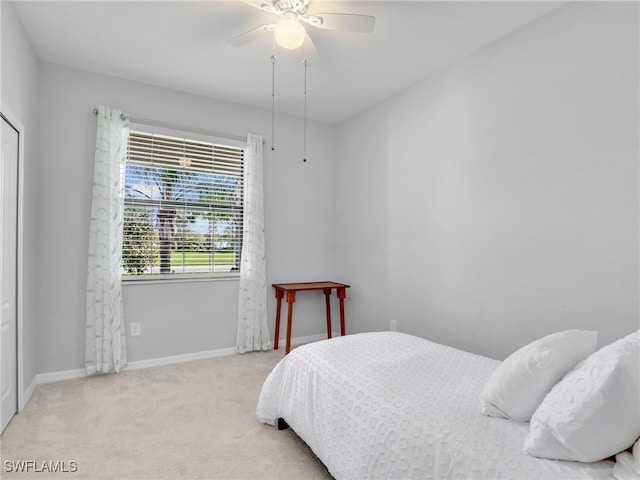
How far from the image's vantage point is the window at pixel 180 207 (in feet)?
11.0

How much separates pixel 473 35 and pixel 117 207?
3173 mm

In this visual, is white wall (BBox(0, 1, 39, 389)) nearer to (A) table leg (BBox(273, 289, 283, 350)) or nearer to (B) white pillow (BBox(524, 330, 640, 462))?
(A) table leg (BBox(273, 289, 283, 350))

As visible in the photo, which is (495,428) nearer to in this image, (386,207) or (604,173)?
(604,173)

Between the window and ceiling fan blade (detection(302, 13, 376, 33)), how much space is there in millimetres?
1930

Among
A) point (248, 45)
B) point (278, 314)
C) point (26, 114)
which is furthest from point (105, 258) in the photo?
point (248, 45)

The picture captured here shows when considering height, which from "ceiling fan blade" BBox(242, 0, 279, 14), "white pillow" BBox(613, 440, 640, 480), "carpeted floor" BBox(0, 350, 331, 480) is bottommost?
"carpeted floor" BBox(0, 350, 331, 480)

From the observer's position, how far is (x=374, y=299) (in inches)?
151

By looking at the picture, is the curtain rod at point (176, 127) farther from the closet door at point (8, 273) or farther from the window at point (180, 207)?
the closet door at point (8, 273)

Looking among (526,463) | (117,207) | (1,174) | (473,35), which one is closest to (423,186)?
(473,35)

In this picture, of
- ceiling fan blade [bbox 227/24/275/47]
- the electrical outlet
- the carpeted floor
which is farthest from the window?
ceiling fan blade [bbox 227/24/275/47]

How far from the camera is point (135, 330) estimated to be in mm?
3322

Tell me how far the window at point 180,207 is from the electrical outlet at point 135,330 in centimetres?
43

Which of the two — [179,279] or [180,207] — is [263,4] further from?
[179,279]

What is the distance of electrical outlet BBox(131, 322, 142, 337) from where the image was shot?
10.9ft
